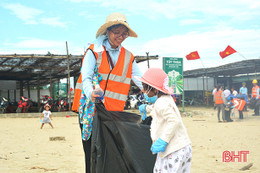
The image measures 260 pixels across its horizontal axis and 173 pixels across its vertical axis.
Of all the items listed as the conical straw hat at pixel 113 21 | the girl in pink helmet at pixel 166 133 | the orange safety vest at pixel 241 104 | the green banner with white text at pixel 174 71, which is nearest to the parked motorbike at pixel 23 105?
the green banner with white text at pixel 174 71

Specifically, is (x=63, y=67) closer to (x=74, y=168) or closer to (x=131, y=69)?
(x=74, y=168)

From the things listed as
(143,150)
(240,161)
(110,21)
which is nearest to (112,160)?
(143,150)

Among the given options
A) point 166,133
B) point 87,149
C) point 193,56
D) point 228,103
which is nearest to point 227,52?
point 193,56

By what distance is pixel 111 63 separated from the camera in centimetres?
273

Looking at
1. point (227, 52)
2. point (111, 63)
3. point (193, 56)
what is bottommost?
point (111, 63)

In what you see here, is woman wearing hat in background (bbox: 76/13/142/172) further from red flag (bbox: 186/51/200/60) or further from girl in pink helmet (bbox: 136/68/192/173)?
red flag (bbox: 186/51/200/60)

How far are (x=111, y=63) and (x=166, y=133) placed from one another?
861 mm

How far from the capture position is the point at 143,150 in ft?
8.43

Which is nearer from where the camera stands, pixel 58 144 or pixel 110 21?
pixel 110 21

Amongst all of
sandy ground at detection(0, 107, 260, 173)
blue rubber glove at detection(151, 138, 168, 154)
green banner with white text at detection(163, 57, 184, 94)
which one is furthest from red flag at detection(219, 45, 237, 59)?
blue rubber glove at detection(151, 138, 168, 154)

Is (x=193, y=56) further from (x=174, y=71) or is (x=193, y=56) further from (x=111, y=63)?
(x=111, y=63)

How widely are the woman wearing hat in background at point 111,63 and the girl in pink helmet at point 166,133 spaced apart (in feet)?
1.27

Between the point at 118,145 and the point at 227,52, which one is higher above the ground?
the point at 227,52

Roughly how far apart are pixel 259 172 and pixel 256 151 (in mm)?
1715
